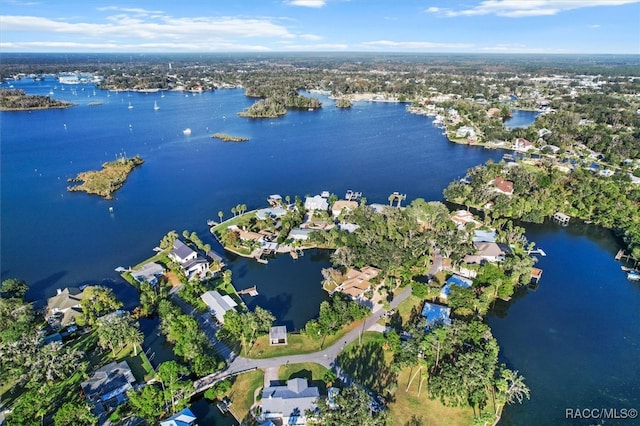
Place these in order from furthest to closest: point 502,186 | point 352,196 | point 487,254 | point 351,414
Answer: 1. point 502,186
2. point 352,196
3. point 487,254
4. point 351,414

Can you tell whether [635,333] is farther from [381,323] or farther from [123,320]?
[123,320]

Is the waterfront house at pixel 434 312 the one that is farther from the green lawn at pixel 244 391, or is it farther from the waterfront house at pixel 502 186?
the waterfront house at pixel 502 186

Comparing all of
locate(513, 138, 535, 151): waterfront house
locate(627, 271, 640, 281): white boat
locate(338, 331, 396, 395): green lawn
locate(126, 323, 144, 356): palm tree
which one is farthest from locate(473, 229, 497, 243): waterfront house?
locate(513, 138, 535, 151): waterfront house

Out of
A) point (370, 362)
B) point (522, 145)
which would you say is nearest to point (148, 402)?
point (370, 362)

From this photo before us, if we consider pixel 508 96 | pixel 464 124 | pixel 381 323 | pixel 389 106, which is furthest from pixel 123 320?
pixel 508 96

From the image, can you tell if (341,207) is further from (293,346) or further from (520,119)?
(520,119)

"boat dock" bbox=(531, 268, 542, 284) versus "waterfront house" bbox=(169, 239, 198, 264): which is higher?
"waterfront house" bbox=(169, 239, 198, 264)

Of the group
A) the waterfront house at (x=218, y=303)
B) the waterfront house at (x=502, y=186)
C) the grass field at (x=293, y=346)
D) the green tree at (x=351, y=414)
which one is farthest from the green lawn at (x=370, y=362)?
the waterfront house at (x=502, y=186)

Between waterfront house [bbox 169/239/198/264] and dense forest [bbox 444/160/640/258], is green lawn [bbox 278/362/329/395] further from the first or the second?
dense forest [bbox 444/160/640/258]
